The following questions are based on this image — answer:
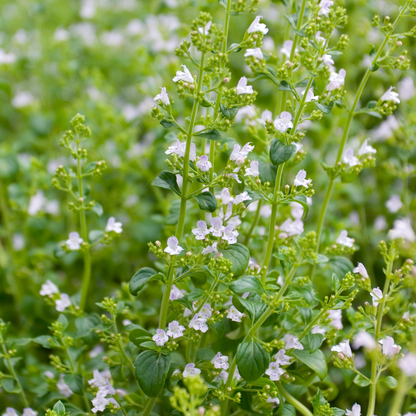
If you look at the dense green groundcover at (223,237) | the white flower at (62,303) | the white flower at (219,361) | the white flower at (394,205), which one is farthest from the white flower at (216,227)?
the white flower at (394,205)

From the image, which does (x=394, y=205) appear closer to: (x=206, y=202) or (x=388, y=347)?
(x=388, y=347)

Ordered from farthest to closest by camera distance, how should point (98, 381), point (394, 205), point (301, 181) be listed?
1. point (394, 205)
2. point (98, 381)
3. point (301, 181)

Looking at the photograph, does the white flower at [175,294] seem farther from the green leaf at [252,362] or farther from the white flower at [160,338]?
the green leaf at [252,362]

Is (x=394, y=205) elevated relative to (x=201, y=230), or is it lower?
elevated

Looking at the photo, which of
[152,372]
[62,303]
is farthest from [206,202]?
[62,303]

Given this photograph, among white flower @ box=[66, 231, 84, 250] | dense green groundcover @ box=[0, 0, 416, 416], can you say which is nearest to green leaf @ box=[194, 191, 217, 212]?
dense green groundcover @ box=[0, 0, 416, 416]

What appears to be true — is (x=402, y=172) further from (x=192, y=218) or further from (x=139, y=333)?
(x=139, y=333)

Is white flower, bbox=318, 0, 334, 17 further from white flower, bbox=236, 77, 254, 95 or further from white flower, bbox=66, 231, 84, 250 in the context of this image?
white flower, bbox=66, 231, 84, 250
